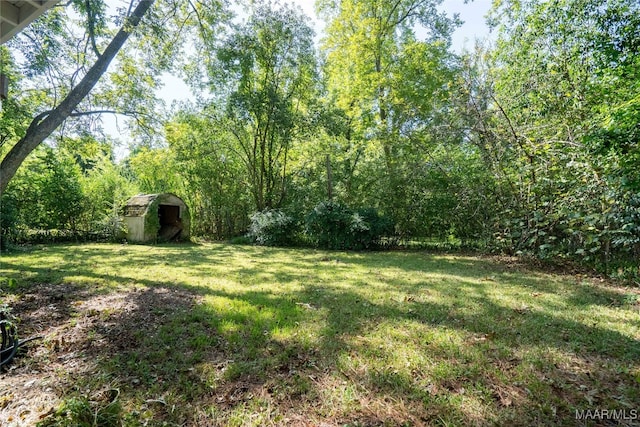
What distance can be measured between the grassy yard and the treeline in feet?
6.29

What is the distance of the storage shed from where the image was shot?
32.2ft

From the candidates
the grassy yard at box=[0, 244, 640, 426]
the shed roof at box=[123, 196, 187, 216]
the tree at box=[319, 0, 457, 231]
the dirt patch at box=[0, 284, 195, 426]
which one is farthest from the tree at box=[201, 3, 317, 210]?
the dirt patch at box=[0, 284, 195, 426]

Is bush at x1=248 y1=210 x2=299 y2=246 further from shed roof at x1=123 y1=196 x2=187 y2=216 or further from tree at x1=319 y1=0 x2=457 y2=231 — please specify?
shed roof at x1=123 y1=196 x2=187 y2=216

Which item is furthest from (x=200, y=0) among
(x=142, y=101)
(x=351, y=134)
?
(x=351, y=134)

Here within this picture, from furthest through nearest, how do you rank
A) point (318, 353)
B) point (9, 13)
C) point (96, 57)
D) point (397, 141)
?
point (397, 141) → point (96, 57) → point (9, 13) → point (318, 353)

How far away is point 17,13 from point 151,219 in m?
8.30

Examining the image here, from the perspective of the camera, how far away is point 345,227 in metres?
8.91

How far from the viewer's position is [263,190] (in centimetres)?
1250

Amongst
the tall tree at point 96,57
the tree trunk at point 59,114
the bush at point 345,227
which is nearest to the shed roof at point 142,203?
the tall tree at point 96,57

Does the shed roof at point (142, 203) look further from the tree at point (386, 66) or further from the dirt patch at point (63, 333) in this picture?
the tree at point (386, 66)

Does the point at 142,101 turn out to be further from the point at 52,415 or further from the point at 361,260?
the point at 52,415

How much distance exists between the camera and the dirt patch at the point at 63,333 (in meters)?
1.73

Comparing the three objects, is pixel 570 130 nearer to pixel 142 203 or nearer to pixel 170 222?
pixel 142 203

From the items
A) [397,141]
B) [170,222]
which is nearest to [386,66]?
[397,141]
